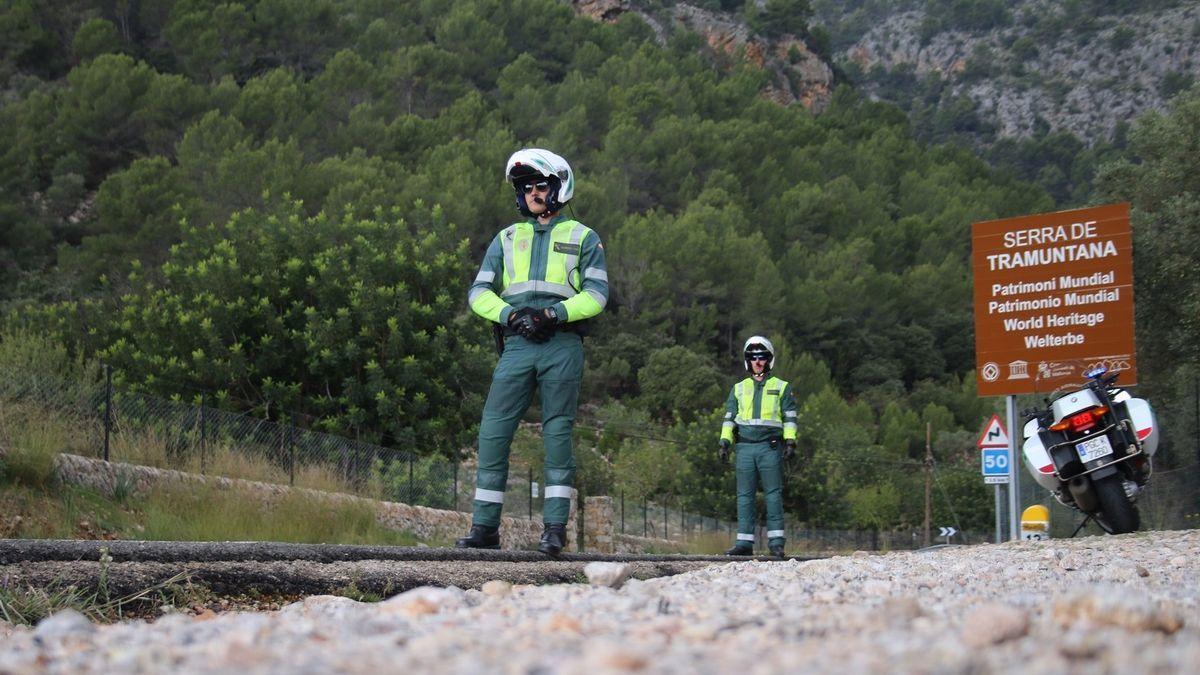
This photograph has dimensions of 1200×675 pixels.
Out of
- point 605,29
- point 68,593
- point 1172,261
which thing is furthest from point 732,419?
point 605,29

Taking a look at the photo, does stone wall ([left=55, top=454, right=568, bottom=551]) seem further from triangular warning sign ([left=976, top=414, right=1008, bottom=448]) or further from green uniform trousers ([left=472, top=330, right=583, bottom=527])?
triangular warning sign ([left=976, top=414, right=1008, bottom=448])

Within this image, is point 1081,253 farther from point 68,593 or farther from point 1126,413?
point 68,593

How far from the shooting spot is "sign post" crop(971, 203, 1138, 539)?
15641 mm

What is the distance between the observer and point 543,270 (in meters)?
7.50

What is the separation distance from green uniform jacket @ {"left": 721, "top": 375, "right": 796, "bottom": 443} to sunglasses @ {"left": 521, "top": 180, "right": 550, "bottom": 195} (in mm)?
6171

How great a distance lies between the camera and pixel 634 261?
58.0 m

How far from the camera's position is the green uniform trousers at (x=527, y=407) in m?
7.41

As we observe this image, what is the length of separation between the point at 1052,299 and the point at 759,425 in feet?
14.7

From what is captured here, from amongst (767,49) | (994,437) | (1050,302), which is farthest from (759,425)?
(767,49)

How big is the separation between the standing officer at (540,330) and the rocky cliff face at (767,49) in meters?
107

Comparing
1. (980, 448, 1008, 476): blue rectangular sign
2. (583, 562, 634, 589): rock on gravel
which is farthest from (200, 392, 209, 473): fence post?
(980, 448, 1008, 476): blue rectangular sign

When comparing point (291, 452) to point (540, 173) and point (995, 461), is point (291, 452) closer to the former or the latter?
point (540, 173)

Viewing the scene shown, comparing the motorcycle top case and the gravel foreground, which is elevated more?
the motorcycle top case

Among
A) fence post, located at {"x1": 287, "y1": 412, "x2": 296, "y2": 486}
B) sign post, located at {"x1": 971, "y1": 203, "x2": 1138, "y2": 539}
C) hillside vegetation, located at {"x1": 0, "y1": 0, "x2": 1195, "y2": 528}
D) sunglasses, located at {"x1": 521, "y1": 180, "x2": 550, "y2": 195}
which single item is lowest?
fence post, located at {"x1": 287, "y1": 412, "x2": 296, "y2": 486}
